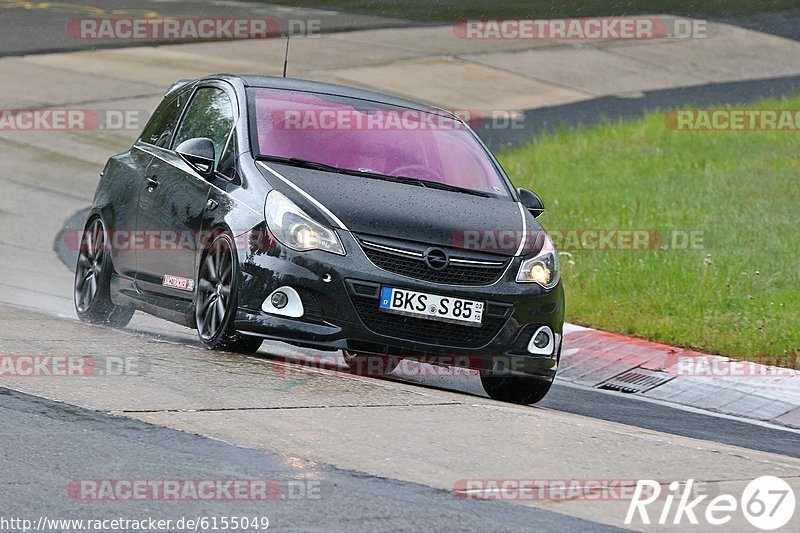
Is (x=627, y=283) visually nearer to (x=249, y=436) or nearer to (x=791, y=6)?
(x=249, y=436)

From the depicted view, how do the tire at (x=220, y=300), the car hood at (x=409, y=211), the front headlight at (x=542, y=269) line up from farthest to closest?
the front headlight at (x=542, y=269), the tire at (x=220, y=300), the car hood at (x=409, y=211)

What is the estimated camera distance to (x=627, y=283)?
12.9m

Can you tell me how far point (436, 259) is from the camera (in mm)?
8281

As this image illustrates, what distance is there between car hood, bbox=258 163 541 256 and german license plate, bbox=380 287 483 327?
29 centimetres

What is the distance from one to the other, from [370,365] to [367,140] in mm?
1796

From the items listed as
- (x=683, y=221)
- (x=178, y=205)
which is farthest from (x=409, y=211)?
(x=683, y=221)

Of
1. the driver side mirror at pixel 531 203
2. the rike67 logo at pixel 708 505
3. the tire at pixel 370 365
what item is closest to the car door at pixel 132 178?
the tire at pixel 370 365

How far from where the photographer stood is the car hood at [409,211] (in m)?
8.33

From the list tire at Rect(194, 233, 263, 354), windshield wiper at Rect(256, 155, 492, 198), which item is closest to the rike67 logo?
tire at Rect(194, 233, 263, 354)

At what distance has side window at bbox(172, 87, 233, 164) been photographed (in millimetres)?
9500

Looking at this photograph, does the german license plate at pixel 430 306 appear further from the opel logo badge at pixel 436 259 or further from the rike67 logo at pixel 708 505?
the rike67 logo at pixel 708 505

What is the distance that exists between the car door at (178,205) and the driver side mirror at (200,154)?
8 centimetres

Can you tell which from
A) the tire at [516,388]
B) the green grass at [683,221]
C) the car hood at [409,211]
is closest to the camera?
the car hood at [409,211]

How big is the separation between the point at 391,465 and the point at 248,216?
253 centimetres
